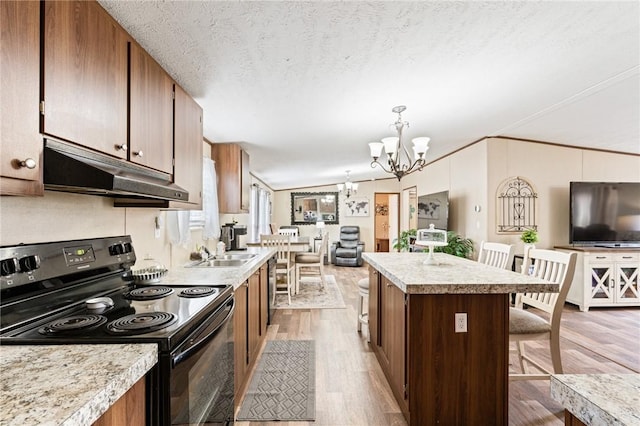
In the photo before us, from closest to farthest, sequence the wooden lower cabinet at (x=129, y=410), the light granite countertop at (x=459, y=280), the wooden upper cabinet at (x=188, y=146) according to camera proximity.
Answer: the wooden lower cabinet at (x=129, y=410) < the light granite countertop at (x=459, y=280) < the wooden upper cabinet at (x=188, y=146)

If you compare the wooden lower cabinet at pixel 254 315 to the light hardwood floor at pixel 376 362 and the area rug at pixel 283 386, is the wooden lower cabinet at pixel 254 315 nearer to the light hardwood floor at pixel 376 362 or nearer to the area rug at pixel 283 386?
the area rug at pixel 283 386

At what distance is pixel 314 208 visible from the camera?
953 cm

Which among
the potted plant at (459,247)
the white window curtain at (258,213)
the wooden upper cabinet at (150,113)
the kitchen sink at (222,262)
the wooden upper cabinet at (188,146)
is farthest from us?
the white window curtain at (258,213)

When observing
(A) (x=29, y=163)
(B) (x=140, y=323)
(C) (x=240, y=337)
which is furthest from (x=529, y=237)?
(A) (x=29, y=163)

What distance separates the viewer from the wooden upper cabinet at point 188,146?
2076 millimetres

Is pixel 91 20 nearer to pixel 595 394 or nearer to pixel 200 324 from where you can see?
pixel 200 324

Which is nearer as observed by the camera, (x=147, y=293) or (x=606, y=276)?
(x=147, y=293)

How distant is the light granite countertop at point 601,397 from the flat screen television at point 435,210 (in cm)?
526

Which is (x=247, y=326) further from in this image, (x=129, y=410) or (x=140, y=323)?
(x=129, y=410)

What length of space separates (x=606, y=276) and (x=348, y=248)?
5.17m

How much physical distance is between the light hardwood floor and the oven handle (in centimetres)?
87

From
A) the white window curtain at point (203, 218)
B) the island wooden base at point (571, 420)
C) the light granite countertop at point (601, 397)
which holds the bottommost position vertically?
Result: the island wooden base at point (571, 420)

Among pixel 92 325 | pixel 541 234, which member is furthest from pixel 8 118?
pixel 541 234

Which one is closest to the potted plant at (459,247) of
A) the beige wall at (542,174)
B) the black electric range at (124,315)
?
the beige wall at (542,174)
